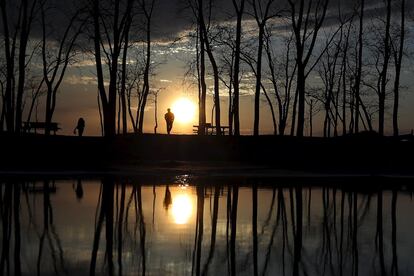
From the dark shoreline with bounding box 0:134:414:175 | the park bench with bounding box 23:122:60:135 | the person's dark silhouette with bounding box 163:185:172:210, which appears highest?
the park bench with bounding box 23:122:60:135

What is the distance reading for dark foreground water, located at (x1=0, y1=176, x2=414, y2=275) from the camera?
854cm

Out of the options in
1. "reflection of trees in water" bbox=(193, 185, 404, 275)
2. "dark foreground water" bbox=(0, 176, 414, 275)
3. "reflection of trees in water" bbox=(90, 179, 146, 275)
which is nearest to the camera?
"dark foreground water" bbox=(0, 176, 414, 275)

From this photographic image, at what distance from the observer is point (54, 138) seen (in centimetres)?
3881

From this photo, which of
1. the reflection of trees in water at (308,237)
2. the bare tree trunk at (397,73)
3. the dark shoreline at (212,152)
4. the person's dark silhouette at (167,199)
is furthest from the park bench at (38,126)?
the reflection of trees in water at (308,237)

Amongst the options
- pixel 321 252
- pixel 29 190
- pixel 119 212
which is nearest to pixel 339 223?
pixel 321 252

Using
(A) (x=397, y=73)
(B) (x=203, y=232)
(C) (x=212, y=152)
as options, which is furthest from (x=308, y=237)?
(A) (x=397, y=73)

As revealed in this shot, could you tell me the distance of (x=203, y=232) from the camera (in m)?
11.4

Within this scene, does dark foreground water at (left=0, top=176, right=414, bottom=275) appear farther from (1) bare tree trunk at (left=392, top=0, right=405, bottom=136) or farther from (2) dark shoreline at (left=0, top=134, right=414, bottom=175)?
(1) bare tree trunk at (left=392, top=0, right=405, bottom=136)

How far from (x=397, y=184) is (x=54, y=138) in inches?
847

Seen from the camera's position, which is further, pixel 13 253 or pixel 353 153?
pixel 353 153

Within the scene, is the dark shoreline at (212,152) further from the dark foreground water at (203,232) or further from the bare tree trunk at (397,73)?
the dark foreground water at (203,232)

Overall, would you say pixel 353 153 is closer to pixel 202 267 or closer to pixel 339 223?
pixel 339 223

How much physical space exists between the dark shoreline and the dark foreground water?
1491 centimetres

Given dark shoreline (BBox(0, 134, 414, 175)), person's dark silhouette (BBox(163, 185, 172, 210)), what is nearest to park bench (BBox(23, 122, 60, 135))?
dark shoreline (BBox(0, 134, 414, 175))
